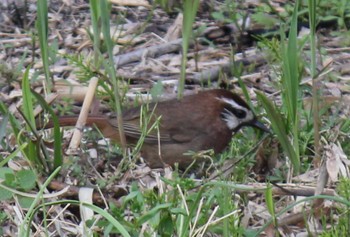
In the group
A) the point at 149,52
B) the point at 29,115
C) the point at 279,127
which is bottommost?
the point at 149,52

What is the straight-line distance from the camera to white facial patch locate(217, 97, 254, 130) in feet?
21.1

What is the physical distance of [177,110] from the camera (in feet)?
21.7

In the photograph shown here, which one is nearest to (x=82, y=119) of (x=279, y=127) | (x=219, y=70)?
(x=279, y=127)

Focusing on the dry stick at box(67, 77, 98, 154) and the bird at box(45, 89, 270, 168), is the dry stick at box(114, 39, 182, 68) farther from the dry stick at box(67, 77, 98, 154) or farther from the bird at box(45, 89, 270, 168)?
the dry stick at box(67, 77, 98, 154)

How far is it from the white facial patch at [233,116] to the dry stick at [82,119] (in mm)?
843

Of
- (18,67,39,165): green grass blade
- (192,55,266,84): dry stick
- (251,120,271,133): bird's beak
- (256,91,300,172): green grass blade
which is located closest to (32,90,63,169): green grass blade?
(18,67,39,165): green grass blade

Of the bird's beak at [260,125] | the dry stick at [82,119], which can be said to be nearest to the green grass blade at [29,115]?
the dry stick at [82,119]

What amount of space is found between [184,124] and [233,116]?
32 cm

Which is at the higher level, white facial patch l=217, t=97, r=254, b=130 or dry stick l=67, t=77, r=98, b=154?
dry stick l=67, t=77, r=98, b=154

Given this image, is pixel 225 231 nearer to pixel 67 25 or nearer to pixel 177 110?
pixel 177 110

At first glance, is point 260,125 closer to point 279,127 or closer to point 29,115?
point 279,127

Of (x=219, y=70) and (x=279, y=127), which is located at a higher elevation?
(x=279, y=127)

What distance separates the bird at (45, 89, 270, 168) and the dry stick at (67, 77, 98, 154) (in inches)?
4.8

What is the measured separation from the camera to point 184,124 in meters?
6.64
